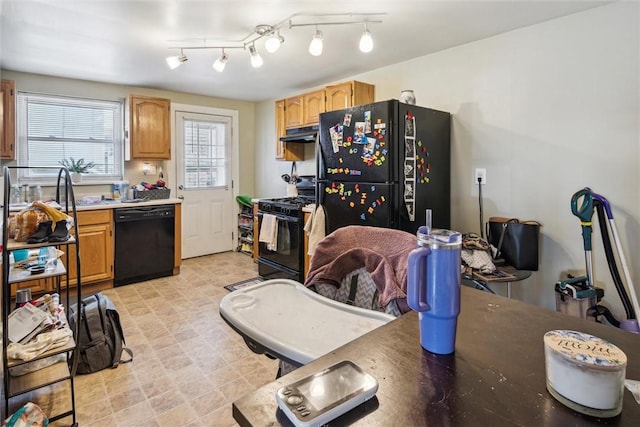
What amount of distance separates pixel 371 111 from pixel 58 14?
2.30 m

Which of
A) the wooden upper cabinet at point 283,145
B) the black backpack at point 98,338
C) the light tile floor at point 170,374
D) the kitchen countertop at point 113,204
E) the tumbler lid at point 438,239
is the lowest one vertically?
the light tile floor at point 170,374

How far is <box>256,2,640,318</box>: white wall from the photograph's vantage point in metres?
2.25

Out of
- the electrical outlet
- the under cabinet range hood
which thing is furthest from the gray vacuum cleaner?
the under cabinet range hood

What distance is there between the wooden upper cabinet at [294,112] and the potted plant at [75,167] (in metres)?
2.48

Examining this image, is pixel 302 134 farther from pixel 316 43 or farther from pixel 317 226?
pixel 316 43

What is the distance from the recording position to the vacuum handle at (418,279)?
2.57 feet

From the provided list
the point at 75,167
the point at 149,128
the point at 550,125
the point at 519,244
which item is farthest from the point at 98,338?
the point at 550,125

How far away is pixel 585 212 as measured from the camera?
2.21m

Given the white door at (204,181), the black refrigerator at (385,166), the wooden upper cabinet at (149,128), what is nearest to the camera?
the black refrigerator at (385,166)

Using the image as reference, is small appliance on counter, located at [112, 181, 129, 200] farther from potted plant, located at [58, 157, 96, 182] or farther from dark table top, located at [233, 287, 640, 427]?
dark table top, located at [233, 287, 640, 427]

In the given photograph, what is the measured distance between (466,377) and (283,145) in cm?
422

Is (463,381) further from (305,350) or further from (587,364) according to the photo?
(305,350)

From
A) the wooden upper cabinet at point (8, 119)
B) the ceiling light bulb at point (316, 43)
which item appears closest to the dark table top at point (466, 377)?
the ceiling light bulb at point (316, 43)

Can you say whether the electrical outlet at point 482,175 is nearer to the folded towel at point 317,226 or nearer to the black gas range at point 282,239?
the folded towel at point 317,226
